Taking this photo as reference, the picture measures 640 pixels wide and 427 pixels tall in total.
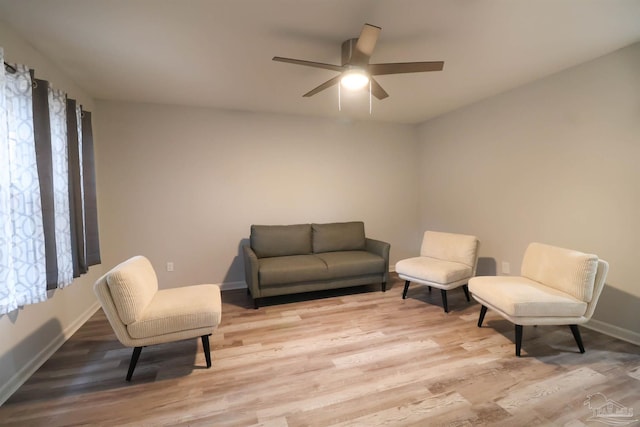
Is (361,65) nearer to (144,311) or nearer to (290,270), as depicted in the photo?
(290,270)

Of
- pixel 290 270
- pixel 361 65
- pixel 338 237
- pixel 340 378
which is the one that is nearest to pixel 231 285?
pixel 290 270

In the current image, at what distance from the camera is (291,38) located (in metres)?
2.11

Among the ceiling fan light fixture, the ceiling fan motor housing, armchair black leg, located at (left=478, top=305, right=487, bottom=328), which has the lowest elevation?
armchair black leg, located at (left=478, top=305, right=487, bottom=328)

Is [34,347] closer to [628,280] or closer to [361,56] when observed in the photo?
[361,56]

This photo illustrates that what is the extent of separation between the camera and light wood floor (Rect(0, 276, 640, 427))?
1.63 m

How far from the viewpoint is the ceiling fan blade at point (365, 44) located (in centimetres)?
170

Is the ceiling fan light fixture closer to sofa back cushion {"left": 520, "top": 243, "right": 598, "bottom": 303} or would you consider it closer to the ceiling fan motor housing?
the ceiling fan motor housing

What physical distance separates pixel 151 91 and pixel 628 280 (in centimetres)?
491

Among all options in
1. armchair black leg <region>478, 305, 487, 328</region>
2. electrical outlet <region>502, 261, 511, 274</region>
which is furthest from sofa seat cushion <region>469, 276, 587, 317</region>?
electrical outlet <region>502, 261, 511, 274</region>

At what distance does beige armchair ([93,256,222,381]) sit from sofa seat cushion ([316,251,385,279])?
1546mm

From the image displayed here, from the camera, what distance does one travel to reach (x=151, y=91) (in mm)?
3104

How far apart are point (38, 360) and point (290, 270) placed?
2.14 m

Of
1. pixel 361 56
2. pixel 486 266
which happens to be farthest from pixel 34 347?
pixel 486 266

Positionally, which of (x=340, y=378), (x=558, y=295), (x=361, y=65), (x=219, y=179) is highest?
(x=361, y=65)
